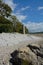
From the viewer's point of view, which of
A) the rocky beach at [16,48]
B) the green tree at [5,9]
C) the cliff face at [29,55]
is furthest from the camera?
the green tree at [5,9]

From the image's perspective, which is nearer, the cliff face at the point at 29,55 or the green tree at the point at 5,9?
the cliff face at the point at 29,55

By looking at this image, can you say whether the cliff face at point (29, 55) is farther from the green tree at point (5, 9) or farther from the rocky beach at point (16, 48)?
the green tree at point (5, 9)

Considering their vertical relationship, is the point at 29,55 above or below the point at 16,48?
below

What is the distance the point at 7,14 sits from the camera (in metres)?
27.0

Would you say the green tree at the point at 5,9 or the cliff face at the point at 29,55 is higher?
the green tree at the point at 5,9

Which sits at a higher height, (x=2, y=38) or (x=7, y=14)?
(x=7, y=14)

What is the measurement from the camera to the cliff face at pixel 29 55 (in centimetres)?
1349

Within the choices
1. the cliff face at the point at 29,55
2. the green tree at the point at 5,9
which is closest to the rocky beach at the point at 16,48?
the cliff face at the point at 29,55

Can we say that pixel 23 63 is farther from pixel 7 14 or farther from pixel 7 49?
pixel 7 14

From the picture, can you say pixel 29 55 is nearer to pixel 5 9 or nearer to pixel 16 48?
pixel 16 48

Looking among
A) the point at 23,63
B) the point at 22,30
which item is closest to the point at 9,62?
the point at 23,63

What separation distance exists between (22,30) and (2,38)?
597 cm

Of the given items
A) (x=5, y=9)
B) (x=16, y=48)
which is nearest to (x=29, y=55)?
(x=16, y=48)

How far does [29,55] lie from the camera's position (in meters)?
14.0
